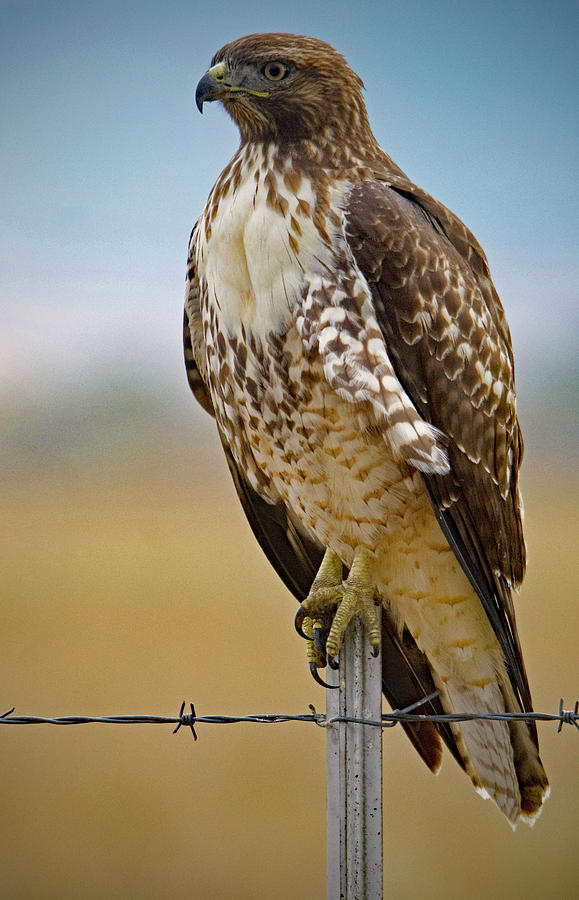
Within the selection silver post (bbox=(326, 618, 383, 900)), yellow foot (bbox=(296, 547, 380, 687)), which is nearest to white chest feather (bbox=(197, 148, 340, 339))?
yellow foot (bbox=(296, 547, 380, 687))

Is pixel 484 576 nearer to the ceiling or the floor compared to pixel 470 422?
nearer to the floor

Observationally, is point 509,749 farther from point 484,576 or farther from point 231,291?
point 231,291

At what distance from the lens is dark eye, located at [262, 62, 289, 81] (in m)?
1.88

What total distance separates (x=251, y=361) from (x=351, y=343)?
234 millimetres

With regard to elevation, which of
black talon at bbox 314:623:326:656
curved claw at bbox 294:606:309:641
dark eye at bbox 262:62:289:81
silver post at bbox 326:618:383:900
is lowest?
silver post at bbox 326:618:383:900

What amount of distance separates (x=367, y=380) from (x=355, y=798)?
0.73 m

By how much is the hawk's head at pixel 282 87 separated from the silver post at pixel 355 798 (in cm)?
113

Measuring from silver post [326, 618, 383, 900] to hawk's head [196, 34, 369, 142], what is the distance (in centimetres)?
113

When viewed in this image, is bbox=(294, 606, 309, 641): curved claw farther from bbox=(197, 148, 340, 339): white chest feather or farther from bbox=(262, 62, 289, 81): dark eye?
bbox=(262, 62, 289, 81): dark eye

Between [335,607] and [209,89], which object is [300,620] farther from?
[209,89]

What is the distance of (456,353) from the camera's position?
1.80m

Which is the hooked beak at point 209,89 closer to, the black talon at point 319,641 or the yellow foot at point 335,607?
the yellow foot at point 335,607

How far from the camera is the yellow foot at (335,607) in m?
1.89

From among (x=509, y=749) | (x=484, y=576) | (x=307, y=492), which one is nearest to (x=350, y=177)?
(x=307, y=492)
